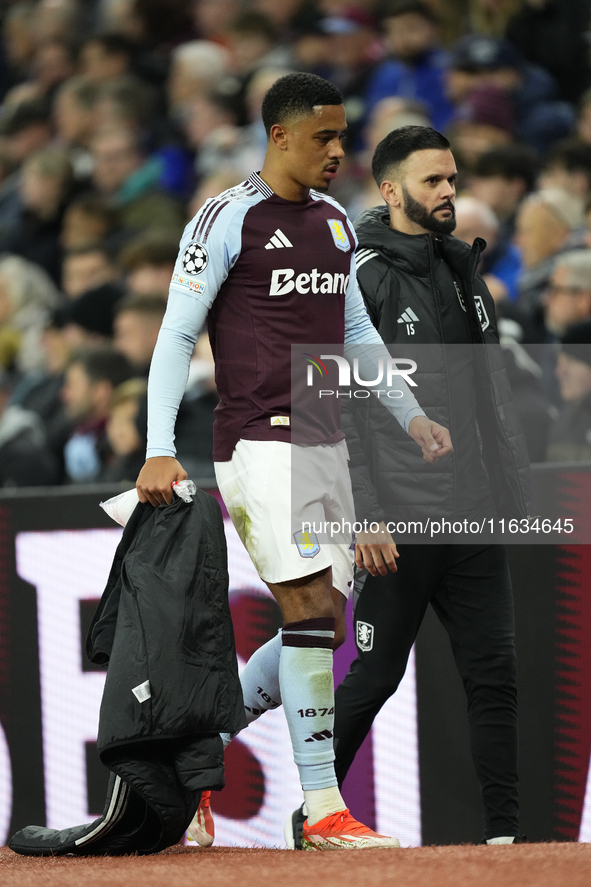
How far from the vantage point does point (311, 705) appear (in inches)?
136

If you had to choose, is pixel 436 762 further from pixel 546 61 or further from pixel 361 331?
pixel 546 61

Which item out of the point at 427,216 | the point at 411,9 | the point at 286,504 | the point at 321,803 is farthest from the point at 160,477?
the point at 411,9

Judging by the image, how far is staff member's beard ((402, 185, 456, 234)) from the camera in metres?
3.99

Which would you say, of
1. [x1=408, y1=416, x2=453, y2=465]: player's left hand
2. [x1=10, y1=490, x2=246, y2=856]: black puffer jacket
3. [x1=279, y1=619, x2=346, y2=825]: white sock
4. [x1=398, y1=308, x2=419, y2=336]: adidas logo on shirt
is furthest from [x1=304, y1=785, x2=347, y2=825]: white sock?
[x1=398, y1=308, x2=419, y2=336]: adidas logo on shirt

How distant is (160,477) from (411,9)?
17.2ft

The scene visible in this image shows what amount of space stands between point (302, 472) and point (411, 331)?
26.9 inches

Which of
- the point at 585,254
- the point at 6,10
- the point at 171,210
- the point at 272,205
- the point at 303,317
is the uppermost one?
the point at 6,10

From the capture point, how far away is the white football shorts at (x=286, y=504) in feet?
11.3

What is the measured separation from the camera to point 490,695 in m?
3.88

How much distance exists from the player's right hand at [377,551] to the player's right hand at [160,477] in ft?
2.06

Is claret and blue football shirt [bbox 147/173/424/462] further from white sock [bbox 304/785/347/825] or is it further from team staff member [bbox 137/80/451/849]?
white sock [bbox 304/785/347/825]

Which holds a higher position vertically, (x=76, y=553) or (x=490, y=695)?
(x=76, y=553)

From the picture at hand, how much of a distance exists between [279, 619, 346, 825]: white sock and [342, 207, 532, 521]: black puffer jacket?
0.52 m

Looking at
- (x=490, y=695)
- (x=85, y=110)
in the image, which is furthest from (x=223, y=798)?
(x=85, y=110)
